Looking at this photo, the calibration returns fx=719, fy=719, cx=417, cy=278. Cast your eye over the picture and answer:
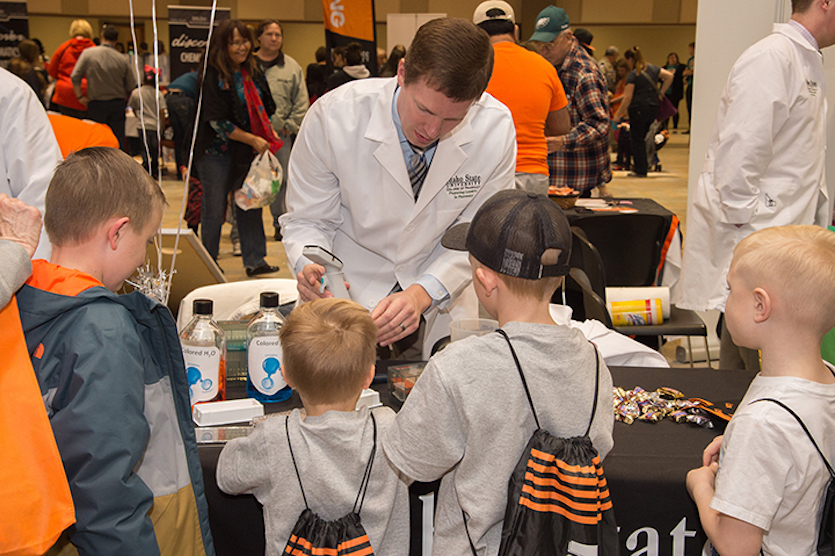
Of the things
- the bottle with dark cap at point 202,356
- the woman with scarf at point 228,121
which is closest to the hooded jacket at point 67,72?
the woman with scarf at point 228,121

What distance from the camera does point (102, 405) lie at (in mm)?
1104

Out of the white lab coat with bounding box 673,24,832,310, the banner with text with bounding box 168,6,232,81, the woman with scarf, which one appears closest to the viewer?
the white lab coat with bounding box 673,24,832,310

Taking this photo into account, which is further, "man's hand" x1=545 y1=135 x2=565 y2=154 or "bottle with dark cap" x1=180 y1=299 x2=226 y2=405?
"man's hand" x1=545 y1=135 x2=565 y2=154

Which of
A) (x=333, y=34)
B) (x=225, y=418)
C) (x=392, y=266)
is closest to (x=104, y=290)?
(x=225, y=418)

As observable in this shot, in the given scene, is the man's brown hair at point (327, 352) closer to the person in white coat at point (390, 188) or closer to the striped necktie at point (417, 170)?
the person in white coat at point (390, 188)

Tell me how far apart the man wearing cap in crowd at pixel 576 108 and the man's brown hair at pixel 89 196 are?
3393mm

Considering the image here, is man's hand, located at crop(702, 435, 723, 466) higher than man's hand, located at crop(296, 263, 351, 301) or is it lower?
lower

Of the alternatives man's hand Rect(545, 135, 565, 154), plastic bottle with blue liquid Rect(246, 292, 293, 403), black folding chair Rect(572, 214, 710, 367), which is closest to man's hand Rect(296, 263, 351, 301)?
plastic bottle with blue liquid Rect(246, 292, 293, 403)

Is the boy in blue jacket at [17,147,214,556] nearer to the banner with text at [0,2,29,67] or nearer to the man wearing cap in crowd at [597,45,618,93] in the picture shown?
the banner with text at [0,2,29,67]

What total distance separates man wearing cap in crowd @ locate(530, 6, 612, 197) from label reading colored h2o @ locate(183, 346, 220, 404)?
3227 millimetres

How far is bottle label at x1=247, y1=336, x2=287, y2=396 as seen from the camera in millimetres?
1566

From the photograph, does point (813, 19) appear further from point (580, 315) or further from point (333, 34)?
point (333, 34)

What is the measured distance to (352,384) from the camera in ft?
4.31

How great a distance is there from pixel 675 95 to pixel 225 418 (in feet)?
54.3
